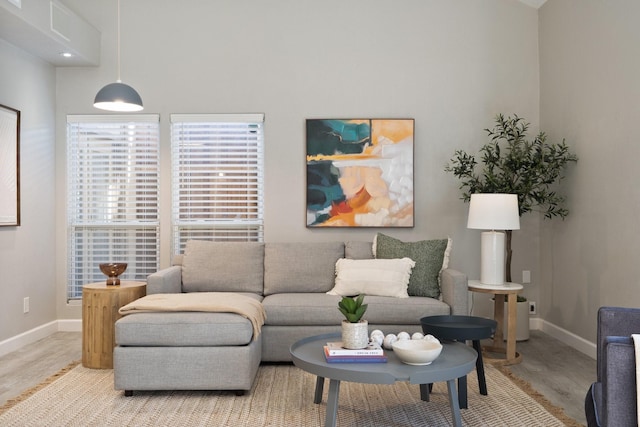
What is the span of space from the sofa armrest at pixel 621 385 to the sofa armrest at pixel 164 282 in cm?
310

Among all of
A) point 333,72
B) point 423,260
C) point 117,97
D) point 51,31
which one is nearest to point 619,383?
point 423,260

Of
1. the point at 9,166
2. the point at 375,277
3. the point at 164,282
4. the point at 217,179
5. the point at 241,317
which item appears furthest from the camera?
the point at 217,179

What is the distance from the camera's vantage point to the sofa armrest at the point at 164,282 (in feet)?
13.8

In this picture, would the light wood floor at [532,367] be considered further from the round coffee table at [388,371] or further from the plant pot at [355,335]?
the plant pot at [355,335]

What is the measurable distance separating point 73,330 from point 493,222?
381 cm

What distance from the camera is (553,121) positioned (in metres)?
5.13

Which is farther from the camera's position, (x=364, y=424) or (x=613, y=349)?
(x=364, y=424)

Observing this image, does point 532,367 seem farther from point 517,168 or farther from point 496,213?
point 517,168

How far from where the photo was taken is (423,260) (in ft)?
14.9

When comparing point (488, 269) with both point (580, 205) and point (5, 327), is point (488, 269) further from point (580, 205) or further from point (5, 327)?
point (5, 327)

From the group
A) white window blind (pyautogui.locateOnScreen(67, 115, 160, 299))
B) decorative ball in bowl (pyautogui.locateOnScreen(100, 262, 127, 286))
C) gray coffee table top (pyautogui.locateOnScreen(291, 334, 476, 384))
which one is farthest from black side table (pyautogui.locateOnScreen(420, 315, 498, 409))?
white window blind (pyautogui.locateOnScreen(67, 115, 160, 299))

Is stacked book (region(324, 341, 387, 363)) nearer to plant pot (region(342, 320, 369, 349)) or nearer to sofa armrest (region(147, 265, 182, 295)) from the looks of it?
plant pot (region(342, 320, 369, 349))

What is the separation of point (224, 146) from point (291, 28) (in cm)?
122

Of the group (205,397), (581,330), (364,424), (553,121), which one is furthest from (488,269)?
(205,397)
